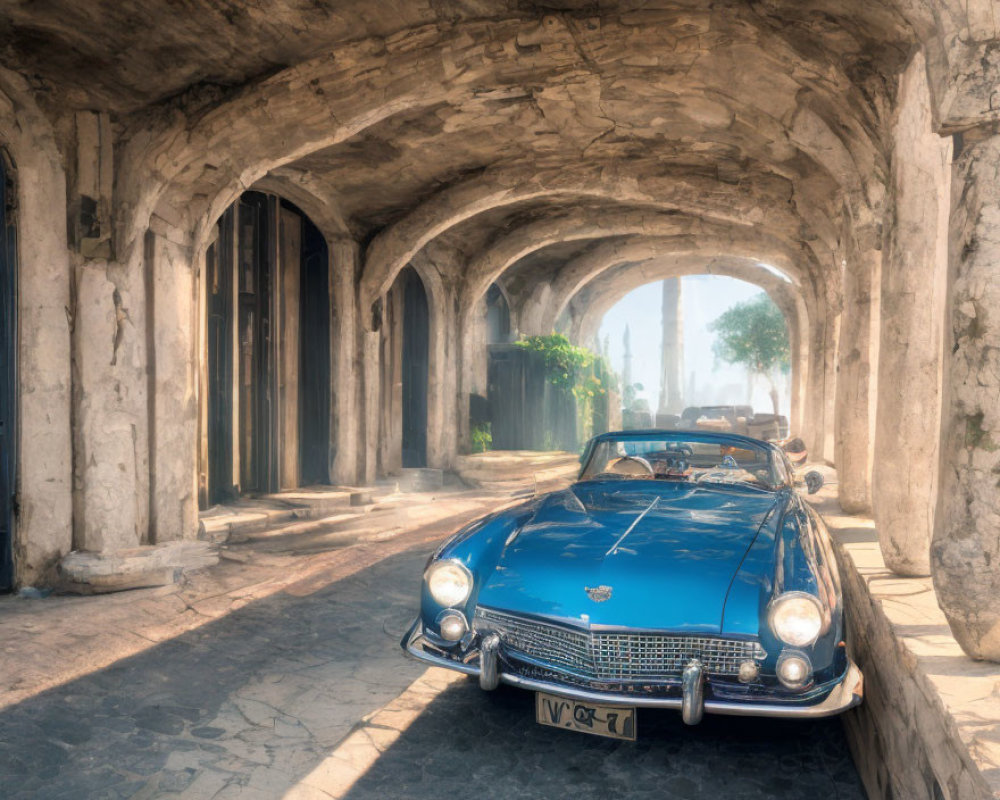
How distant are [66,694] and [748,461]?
3.87 m

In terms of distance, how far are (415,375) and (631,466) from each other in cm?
893

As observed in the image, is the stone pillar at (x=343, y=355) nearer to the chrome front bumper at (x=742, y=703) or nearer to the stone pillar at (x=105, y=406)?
the stone pillar at (x=105, y=406)

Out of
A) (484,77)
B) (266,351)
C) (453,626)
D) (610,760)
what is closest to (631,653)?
(610,760)

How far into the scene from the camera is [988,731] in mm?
2021

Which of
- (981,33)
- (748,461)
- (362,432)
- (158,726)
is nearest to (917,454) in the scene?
(748,461)

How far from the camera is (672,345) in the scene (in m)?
65.3

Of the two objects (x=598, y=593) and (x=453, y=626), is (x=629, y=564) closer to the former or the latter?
(x=598, y=593)

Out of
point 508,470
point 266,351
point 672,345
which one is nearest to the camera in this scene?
point 266,351

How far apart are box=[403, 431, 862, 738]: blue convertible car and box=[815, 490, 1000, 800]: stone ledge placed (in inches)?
8.6

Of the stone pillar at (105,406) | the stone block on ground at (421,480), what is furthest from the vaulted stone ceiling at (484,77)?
the stone block on ground at (421,480)

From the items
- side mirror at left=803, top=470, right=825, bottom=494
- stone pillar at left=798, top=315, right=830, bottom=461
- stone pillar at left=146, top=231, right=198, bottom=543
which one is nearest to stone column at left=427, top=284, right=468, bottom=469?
stone pillar at left=798, top=315, right=830, bottom=461

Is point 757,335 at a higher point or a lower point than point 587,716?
higher

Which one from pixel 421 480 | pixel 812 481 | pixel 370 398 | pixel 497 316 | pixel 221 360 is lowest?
pixel 421 480

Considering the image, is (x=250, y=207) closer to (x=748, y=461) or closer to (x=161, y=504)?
(x=161, y=504)
